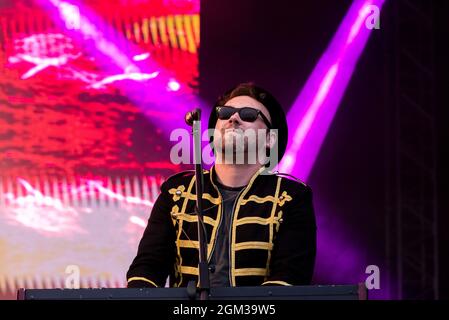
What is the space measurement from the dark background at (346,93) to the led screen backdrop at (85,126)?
24 centimetres

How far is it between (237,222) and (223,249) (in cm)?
13

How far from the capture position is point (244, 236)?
3463mm

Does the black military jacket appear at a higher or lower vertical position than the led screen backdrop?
lower

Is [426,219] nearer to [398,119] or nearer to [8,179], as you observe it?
[398,119]

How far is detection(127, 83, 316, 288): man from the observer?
3.42 m

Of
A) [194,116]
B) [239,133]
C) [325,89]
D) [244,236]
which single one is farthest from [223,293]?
[325,89]

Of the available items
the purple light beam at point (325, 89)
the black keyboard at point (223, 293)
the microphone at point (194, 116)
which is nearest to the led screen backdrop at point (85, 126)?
the purple light beam at point (325, 89)

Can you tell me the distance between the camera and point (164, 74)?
20.0 ft

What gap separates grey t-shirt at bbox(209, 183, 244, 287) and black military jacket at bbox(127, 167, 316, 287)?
23 mm

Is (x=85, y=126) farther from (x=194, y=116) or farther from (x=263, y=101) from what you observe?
(x=194, y=116)

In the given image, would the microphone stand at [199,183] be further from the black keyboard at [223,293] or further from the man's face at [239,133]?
the man's face at [239,133]

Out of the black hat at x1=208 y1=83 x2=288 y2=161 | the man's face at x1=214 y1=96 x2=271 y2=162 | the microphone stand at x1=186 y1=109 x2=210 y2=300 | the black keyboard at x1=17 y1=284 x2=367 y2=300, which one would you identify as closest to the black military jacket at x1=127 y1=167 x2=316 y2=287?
the man's face at x1=214 y1=96 x2=271 y2=162

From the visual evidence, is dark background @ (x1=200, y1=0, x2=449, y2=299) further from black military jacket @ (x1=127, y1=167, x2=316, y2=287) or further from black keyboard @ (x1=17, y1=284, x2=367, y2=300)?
black keyboard @ (x1=17, y1=284, x2=367, y2=300)
